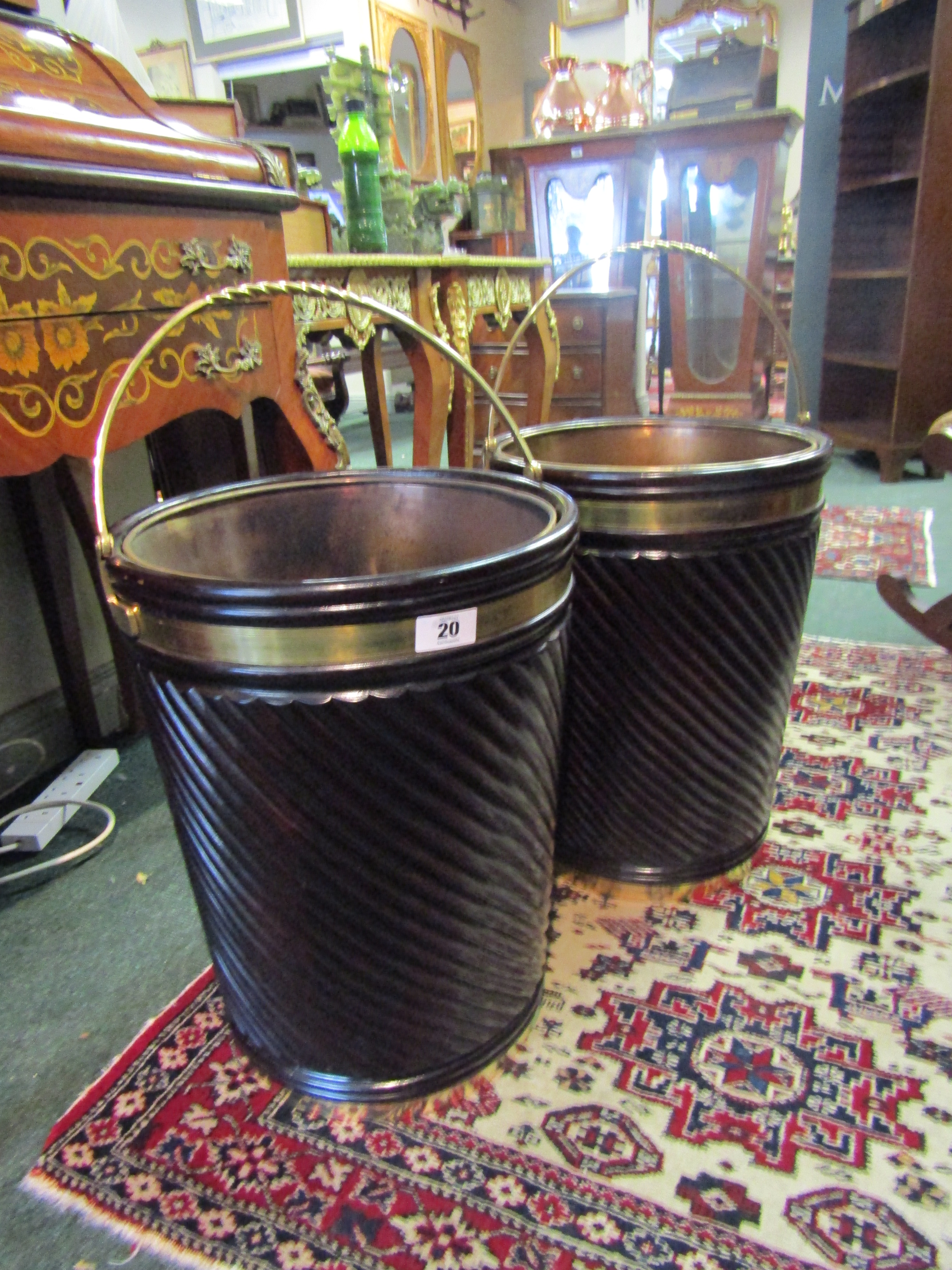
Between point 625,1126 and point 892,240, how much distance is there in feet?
12.7

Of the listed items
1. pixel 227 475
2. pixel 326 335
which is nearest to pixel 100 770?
pixel 227 475

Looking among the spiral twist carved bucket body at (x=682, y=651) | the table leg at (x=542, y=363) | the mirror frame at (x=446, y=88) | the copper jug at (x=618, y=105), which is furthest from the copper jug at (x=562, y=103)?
the spiral twist carved bucket body at (x=682, y=651)

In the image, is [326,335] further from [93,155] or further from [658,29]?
[658,29]

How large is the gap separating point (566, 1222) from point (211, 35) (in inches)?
247

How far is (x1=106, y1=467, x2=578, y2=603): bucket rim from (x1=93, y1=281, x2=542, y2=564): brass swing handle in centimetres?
2

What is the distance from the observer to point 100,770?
145 cm

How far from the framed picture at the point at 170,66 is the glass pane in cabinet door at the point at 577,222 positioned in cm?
292

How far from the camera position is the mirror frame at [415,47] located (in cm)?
492

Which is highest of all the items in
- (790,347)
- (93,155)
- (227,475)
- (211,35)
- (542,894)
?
(211,35)

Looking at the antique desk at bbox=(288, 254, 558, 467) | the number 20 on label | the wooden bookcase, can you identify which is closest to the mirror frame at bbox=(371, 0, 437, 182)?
the wooden bookcase

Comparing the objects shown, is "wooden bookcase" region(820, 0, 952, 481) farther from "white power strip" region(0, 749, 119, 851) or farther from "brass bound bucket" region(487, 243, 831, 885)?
"white power strip" region(0, 749, 119, 851)

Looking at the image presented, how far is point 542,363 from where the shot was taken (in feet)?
9.20

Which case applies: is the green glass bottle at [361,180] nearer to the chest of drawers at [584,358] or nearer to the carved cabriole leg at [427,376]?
the carved cabriole leg at [427,376]

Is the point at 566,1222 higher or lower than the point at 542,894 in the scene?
lower
